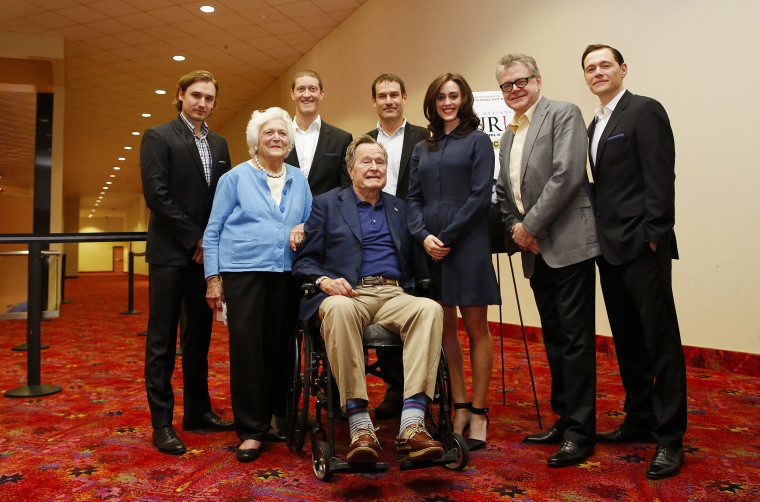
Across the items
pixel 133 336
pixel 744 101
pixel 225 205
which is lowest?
pixel 133 336

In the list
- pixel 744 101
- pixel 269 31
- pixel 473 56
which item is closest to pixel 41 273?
pixel 473 56

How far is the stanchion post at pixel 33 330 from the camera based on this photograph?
3.54m

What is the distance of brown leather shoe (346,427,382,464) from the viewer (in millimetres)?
1909

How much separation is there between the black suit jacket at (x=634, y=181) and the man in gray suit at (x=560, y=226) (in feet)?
0.27

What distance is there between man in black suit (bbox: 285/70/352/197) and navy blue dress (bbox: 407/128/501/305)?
64 cm

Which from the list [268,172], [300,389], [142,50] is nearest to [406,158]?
[268,172]

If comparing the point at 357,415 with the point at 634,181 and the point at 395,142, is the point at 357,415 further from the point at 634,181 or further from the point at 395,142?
the point at 395,142

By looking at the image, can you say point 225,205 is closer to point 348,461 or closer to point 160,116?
point 348,461

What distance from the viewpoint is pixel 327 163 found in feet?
10.1

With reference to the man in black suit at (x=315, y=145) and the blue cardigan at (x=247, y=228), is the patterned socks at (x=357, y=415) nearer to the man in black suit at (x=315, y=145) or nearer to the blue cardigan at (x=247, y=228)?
the blue cardigan at (x=247, y=228)

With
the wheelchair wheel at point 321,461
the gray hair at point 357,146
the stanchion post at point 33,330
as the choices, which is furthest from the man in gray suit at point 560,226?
the stanchion post at point 33,330

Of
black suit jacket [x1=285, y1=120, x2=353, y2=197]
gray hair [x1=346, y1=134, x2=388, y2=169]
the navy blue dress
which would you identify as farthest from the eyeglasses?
black suit jacket [x1=285, y1=120, x2=353, y2=197]

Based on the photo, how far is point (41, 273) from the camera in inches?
143

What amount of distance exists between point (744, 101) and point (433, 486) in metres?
3.20
